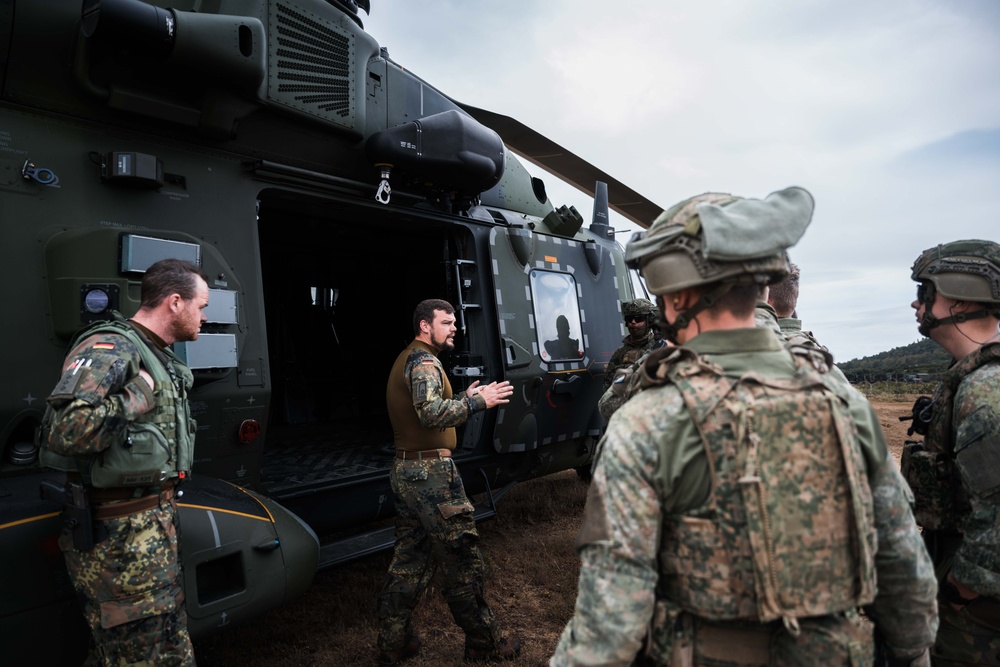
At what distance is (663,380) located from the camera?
134cm

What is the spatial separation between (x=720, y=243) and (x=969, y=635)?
172cm

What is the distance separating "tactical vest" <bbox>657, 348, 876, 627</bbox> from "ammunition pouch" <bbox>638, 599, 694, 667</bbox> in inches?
1.5

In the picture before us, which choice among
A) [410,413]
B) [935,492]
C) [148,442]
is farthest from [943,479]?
[148,442]

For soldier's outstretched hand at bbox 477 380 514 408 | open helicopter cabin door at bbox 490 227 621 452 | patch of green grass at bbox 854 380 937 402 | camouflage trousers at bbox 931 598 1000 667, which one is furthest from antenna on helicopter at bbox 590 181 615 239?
patch of green grass at bbox 854 380 937 402

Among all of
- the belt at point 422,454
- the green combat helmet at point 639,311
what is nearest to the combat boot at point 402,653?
the belt at point 422,454

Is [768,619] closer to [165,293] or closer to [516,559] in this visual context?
[165,293]

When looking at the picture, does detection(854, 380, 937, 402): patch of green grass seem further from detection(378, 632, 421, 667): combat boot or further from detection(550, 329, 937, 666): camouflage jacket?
detection(550, 329, 937, 666): camouflage jacket

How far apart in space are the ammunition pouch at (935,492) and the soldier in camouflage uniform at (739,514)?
103 centimetres

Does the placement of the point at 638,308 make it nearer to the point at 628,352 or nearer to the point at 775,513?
the point at 628,352

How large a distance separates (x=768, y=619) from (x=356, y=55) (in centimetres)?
369

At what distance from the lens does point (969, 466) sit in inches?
77.5

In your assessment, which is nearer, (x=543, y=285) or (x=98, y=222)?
(x=98, y=222)

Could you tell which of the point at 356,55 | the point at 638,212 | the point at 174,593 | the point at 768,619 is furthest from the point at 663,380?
the point at 638,212

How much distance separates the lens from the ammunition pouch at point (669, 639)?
1.25 meters
